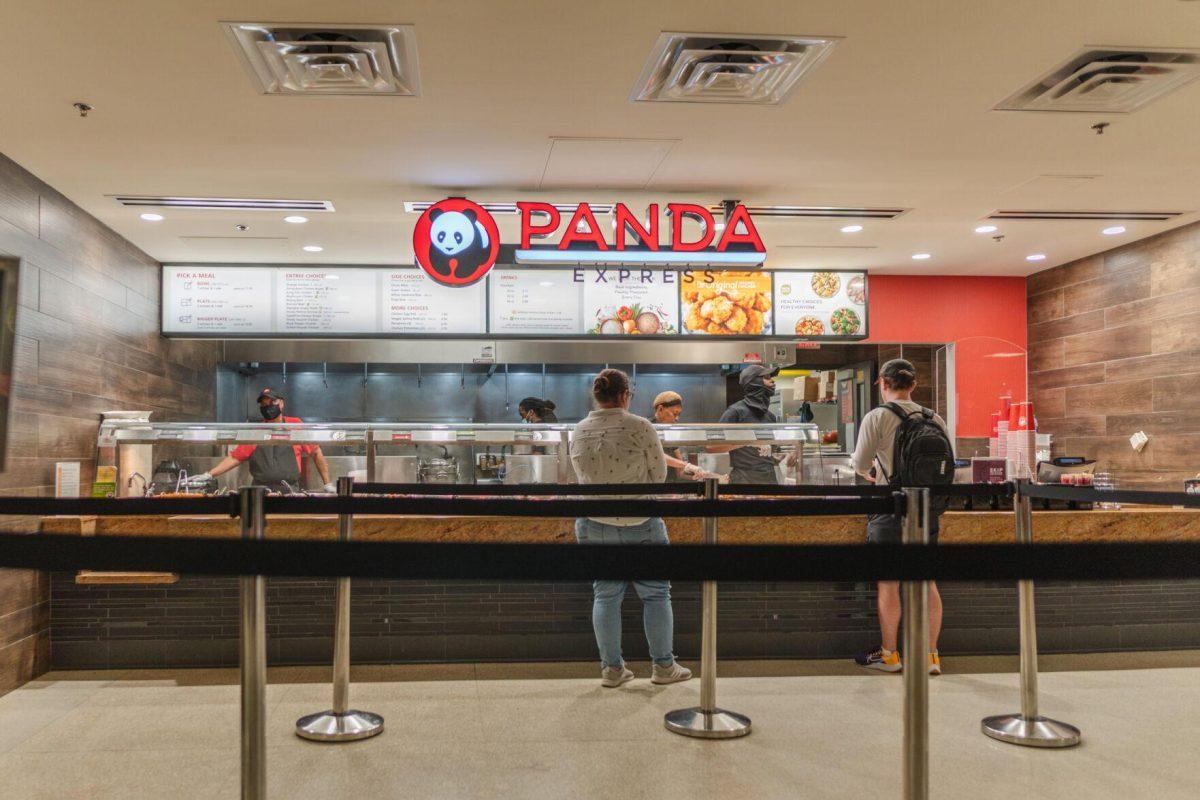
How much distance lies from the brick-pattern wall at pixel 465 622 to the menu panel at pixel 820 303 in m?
3.34

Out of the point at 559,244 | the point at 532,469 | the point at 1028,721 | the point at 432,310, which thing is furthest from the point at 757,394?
the point at 1028,721

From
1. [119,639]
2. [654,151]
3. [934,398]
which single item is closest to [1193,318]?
[934,398]

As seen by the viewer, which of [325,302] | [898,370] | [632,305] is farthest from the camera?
[632,305]

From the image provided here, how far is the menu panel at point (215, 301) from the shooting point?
734 cm

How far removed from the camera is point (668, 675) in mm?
4309

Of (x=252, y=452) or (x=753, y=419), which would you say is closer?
(x=753, y=419)

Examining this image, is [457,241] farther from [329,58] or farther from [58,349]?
[58,349]

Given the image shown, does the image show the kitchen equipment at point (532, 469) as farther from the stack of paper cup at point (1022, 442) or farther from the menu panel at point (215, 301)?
the stack of paper cup at point (1022, 442)

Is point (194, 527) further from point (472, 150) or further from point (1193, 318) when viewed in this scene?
point (1193, 318)

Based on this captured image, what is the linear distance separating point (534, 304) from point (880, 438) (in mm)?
3674

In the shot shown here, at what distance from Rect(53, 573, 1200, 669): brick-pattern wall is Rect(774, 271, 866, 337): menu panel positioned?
3.34 meters

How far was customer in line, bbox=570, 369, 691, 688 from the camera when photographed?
4.27m

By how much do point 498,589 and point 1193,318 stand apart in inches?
199

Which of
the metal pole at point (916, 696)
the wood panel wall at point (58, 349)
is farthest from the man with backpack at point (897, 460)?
the wood panel wall at point (58, 349)
